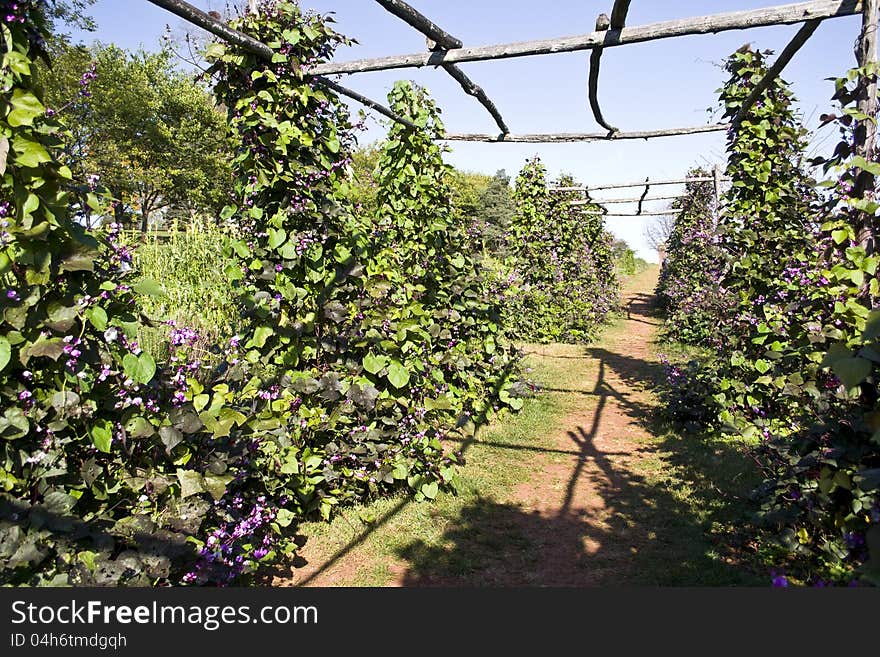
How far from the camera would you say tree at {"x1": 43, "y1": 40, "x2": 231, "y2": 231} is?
938 inches

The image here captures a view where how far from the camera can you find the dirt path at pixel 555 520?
344 cm

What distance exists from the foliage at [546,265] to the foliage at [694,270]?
6.48 ft

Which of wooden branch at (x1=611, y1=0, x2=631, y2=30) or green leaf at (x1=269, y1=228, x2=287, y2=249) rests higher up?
wooden branch at (x1=611, y1=0, x2=631, y2=30)

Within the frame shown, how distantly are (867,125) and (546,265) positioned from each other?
8.27 metres

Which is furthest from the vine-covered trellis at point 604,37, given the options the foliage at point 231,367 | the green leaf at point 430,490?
the green leaf at point 430,490

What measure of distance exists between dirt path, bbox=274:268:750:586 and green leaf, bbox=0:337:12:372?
6.73ft

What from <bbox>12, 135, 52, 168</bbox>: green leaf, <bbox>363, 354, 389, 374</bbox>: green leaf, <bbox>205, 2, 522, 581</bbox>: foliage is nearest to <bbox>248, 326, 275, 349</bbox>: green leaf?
<bbox>205, 2, 522, 581</bbox>: foliage

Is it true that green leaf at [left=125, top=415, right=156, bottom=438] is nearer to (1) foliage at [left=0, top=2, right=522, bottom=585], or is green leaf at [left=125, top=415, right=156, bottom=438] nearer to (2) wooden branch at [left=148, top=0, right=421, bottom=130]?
(1) foliage at [left=0, top=2, right=522, bottom=585]

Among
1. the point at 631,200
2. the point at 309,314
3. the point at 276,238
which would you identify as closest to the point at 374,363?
the point at 309,314

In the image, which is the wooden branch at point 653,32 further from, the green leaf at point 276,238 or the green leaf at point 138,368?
the green leaf at point 138,368

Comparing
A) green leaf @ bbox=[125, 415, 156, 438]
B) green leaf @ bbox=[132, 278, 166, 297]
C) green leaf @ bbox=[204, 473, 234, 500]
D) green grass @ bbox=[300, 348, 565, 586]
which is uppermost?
green leaf @ bbox=[132, 278, 166, 297]

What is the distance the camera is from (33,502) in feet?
6.97

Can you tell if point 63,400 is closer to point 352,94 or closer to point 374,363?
point 374,363

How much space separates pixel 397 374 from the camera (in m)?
4.07
